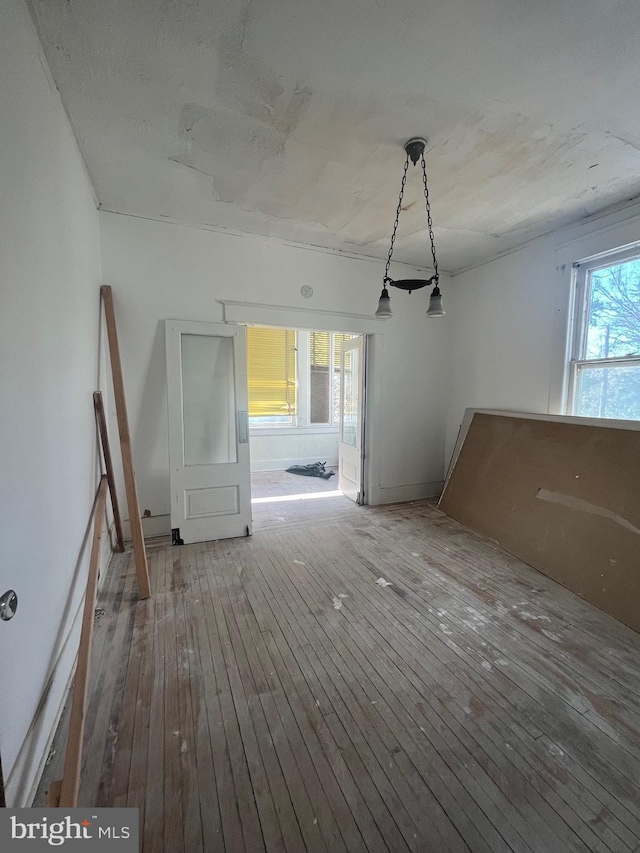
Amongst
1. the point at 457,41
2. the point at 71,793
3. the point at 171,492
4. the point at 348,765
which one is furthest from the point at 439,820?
the point at 457,41

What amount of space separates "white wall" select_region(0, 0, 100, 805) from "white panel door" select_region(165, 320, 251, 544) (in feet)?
3.59

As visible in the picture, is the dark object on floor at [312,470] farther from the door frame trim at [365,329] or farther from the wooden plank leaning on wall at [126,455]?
the wooden plank leaning on wall at [126,455]

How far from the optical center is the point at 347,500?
15.4 feet

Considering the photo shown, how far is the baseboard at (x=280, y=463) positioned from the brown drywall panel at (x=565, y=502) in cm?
313

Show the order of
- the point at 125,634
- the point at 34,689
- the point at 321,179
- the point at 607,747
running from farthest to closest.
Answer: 1. the point at 321,179
2. the point at 125,634
3. the point at 607,747
4. the point at 34,689

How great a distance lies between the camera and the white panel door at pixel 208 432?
322 cm

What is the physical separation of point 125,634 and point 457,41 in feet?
11.6

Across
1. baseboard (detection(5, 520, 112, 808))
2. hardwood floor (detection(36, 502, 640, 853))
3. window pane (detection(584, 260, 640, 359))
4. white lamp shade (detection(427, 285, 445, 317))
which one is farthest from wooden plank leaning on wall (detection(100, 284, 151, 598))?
window pane (detection(584, 260, 640, 359))

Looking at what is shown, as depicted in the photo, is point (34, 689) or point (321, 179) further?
point (321, 179)

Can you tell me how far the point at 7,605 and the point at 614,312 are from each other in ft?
14.1

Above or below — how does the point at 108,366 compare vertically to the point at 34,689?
above

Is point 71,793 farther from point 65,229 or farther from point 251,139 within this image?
point 251,139

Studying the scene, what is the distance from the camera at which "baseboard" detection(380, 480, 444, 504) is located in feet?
14.9

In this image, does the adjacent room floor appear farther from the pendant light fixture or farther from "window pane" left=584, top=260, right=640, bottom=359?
"window pane" left=584, top=260, right=640, bottom=359
